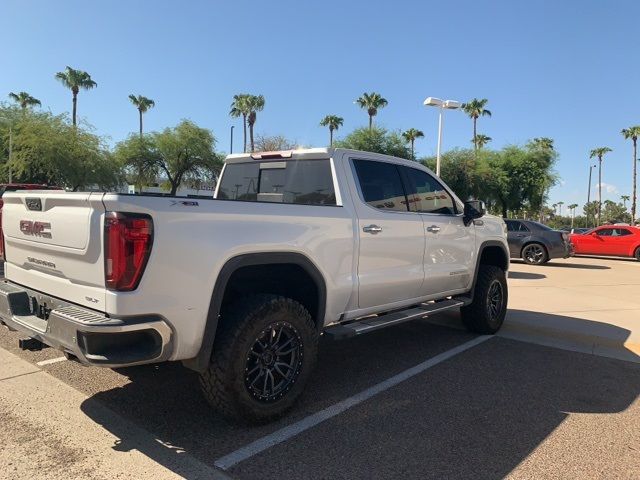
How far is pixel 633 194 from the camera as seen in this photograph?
60.5 m

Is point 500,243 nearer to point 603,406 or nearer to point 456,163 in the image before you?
Answer: point 603,406

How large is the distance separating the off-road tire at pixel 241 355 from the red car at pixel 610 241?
19768mm

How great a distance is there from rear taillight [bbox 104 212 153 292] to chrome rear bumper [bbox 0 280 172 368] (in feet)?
0.70

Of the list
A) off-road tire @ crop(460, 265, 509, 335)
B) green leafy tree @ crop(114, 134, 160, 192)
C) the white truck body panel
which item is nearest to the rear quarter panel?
the white truck body panel

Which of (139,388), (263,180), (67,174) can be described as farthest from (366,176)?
(67,174)

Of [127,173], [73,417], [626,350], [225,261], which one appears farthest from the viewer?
[127,173]

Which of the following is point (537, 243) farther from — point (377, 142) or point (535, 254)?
point (377, 142)

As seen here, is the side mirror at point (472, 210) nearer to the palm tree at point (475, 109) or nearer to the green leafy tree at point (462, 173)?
the green leafy tree at point (462, 173)

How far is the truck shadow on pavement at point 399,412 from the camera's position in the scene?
3.17m

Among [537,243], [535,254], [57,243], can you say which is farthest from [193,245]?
[535,254]

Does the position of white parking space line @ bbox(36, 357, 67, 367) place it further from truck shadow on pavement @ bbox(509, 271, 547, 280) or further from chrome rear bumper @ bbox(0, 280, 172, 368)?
truck shadow on pavement @ bbox(509, 271, 547, 280)

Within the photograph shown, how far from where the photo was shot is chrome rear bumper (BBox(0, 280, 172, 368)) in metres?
2.87

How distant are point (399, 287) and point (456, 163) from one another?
33206mm

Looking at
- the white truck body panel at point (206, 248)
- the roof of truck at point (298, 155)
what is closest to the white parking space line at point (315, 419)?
the white truck body panel at point (206, 248)
